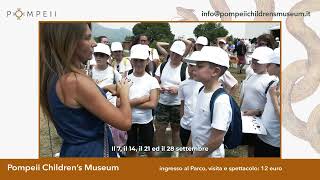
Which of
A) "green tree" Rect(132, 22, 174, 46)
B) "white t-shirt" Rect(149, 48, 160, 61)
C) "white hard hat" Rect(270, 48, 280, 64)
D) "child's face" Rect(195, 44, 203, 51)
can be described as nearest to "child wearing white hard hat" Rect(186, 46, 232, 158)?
"child's face" Rect(195, 44, 203, 51)

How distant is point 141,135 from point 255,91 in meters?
0.94

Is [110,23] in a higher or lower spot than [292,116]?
higher

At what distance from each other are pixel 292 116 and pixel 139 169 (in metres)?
1.10

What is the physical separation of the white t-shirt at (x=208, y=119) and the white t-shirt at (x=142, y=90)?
1.63ft

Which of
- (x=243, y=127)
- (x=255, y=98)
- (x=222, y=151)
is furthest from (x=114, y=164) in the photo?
(x=255, y=98)

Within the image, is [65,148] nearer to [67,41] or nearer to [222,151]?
[67,41]

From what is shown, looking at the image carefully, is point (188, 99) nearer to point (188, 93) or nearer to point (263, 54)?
point (188, 93)

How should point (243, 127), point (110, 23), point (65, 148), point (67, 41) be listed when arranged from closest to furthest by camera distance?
1. point (67, 41)
2. point (65, 148)
3. point (110, 23)
4. point (243, 127)

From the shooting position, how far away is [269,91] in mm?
2486

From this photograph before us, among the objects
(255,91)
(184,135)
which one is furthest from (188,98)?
(255,91)

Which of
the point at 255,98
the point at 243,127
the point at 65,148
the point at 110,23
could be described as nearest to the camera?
the point at 65,148

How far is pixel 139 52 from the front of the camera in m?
2.54

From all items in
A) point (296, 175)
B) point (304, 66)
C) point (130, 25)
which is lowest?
point (296, 175)

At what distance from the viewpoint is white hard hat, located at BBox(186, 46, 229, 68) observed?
2.14m
